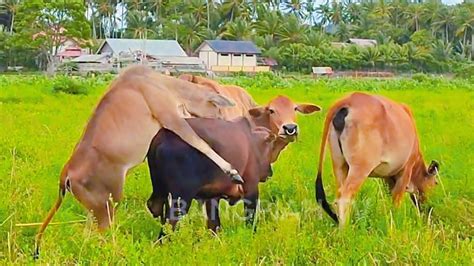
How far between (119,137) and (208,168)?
75cm

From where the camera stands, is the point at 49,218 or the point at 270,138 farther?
the point at 270,138

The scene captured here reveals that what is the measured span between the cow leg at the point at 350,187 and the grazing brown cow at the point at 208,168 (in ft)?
2.22

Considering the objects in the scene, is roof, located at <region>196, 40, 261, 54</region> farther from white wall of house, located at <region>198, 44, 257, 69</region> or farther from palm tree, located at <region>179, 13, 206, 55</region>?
palm tree, located at <region>179, 13, 206, 55</region>

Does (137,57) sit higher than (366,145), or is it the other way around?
(366,145)

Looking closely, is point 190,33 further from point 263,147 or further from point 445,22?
point 263,147

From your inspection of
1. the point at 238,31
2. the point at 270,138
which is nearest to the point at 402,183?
the point at 270,138

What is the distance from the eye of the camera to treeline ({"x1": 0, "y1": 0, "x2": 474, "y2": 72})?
53.3 metres

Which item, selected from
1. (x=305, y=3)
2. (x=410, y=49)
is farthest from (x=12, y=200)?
(x=305, y=3)

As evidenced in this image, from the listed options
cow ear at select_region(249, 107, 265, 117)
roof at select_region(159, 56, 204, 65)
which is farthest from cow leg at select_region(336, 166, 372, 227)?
roof at select_region(159, 56, 204, 65)

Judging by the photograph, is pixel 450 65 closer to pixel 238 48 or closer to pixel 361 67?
pixel 361 67

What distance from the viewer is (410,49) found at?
6319 centimetres

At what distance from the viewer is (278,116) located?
22.0 feet

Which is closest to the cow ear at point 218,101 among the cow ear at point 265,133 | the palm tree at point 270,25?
the cow ear at point 265,133

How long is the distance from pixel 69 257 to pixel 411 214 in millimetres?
3211
